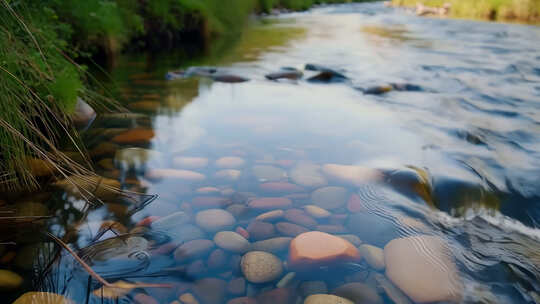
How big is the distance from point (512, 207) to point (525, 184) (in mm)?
292

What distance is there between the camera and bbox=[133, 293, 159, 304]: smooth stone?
1200 millimetres

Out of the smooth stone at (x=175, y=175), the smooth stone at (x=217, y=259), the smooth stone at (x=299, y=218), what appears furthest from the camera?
the smooth stone at (x=175, y=175)

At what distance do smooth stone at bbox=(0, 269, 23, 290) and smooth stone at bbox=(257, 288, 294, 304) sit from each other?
74 cm

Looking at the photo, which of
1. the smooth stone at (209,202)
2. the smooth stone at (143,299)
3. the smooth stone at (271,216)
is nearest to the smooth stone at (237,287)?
the smooth stone at (143,299)

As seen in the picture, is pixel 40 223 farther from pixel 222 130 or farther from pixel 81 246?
pixel 222 130

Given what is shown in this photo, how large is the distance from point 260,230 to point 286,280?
31cm

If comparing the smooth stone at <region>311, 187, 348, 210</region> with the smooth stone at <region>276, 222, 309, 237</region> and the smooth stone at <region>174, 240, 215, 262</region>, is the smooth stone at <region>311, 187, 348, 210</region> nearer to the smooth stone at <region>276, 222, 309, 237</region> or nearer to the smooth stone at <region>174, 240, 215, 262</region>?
the smooth stone at <region>276, 222, 309, 237</region>

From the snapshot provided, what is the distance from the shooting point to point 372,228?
162cm

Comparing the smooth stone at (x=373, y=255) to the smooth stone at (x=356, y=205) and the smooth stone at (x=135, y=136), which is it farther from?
the smooth stone at (x=135, y=136)

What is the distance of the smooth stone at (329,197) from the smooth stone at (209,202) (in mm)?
406

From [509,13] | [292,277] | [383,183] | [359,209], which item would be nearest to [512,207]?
[383,183]

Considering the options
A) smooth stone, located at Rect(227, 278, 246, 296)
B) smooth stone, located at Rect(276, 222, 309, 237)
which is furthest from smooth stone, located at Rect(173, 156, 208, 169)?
smooth stone, located at Rect(227, 278, 246, 296)

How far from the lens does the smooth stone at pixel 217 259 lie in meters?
1.38

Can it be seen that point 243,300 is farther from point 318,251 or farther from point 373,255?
point 373,255
